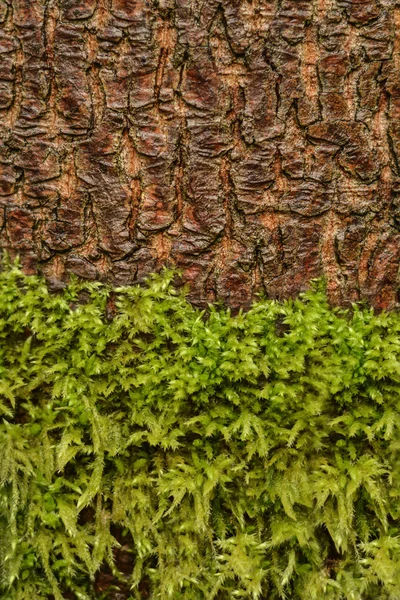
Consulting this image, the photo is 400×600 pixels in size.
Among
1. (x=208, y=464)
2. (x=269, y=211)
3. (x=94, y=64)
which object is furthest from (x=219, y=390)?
(x=94, y=64)

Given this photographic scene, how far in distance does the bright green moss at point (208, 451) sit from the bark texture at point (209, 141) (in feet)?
0.47

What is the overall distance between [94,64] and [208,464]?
1466mm

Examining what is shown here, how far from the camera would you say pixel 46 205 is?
2168 millimetres

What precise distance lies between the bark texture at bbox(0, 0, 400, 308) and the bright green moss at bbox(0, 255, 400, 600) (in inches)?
5.6

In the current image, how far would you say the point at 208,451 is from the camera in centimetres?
210

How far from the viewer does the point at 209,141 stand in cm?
204

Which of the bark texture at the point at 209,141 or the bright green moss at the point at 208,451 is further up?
the bark texture at the point at 209,141

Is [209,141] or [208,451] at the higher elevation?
[209,141]

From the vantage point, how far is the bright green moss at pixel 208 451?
206 cm

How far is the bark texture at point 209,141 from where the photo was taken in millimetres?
1996

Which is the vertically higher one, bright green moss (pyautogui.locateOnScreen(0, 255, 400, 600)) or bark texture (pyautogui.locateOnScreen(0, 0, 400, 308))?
bark texture (pyautogui.locateOnScreen(0, 0, 400, 308))

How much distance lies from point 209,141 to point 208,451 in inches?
43.2

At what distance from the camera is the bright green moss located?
2061 millimetres

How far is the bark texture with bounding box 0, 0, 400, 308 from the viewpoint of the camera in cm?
200
